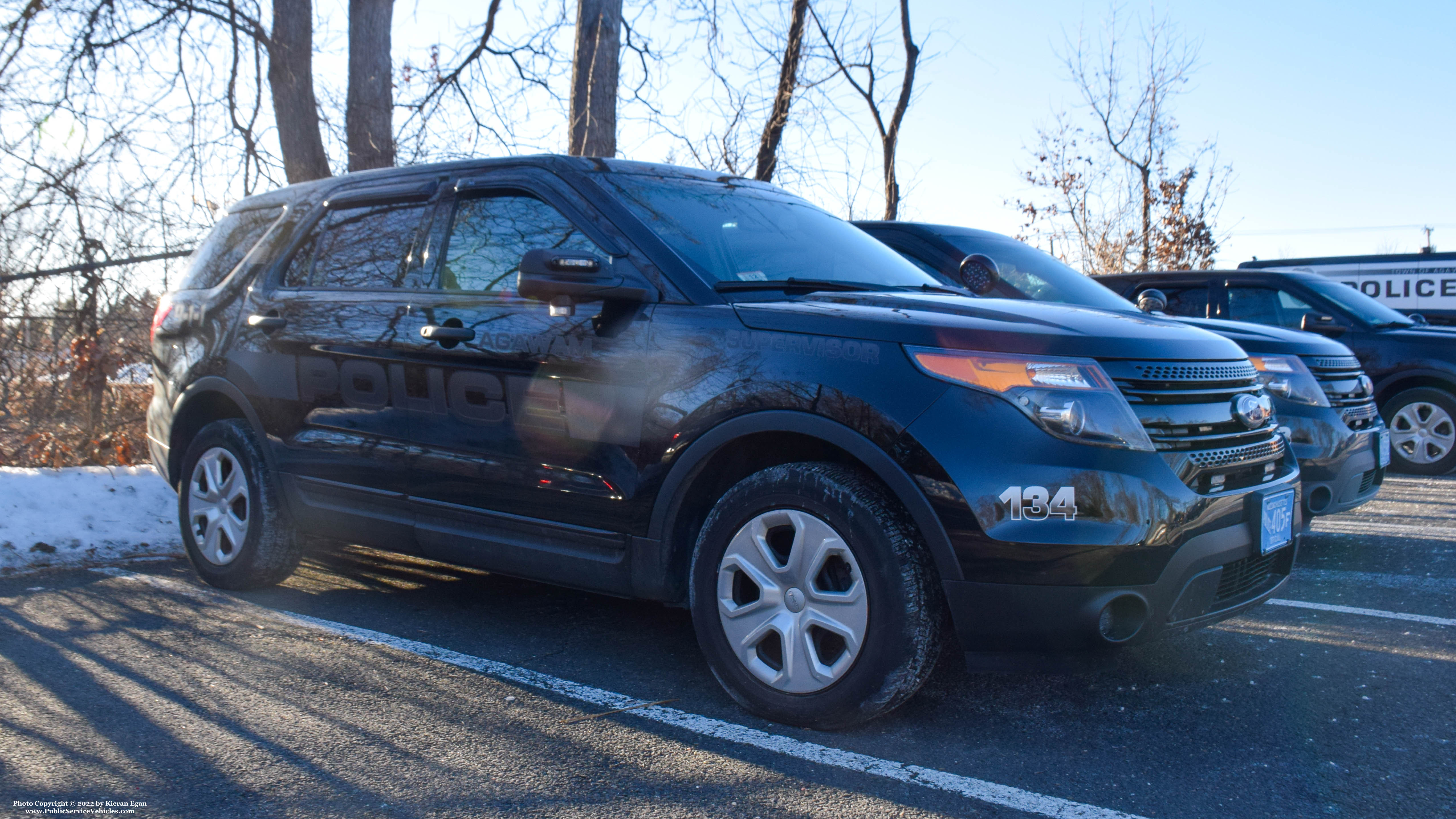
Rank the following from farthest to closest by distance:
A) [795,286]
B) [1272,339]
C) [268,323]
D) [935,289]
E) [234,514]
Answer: [1272,339] < [234,514] < [268,323] < [935,289] < [795,286]

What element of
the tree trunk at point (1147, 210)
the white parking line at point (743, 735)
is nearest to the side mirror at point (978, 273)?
the white parking line at point (743, 735)

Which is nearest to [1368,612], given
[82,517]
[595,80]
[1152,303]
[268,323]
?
[1152,303]

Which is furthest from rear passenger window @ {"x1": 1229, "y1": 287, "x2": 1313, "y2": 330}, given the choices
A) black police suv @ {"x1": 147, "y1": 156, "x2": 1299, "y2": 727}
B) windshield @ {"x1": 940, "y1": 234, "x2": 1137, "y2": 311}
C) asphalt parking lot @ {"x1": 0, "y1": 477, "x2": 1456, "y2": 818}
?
black police suv @ {"x1": 147, "y1": 156, "x2": 1299, "y2": 727}

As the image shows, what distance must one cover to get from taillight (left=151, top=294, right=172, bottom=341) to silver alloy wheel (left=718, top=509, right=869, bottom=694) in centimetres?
371

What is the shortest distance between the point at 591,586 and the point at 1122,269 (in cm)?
2277

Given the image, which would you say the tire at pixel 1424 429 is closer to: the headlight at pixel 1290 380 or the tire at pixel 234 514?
the headlight at pixel 1290 380

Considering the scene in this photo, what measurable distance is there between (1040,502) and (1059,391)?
318mm

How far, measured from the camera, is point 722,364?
11.1ft

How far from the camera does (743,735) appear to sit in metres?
3.21

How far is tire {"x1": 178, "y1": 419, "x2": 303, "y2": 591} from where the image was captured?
481 cm

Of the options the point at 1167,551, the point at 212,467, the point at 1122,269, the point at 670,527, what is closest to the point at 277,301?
the point at 212,467

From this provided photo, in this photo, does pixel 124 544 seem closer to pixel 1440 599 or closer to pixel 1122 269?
pixel 1440 599

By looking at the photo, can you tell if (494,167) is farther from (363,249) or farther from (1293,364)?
(1293,364)

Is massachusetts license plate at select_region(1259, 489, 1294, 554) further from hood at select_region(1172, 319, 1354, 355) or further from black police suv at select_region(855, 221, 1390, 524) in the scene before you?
hood at select_region(1172, 319, 1354, 355)
